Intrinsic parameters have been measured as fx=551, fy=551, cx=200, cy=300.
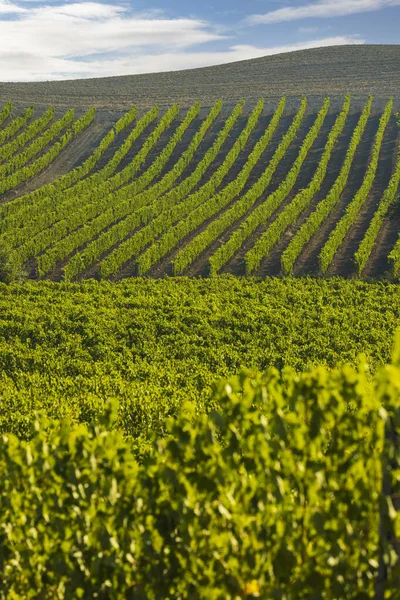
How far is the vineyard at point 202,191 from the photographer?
3947 centimetres

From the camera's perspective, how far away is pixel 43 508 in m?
7.25

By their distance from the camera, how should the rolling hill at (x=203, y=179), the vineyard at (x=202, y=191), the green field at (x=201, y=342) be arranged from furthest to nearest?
the rolling hill at (x=203, y=179), the vineyard at (x=202, y=191), the green field at (x=201, y=342)

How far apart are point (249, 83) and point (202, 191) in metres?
47.5

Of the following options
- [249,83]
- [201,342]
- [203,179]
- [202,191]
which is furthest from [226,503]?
[249,83]

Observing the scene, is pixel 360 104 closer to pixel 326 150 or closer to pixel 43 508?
pixel 326 150

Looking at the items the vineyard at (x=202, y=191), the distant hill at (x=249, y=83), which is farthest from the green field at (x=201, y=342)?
the distant hill at (x=249, y=83)

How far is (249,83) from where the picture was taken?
9062 centimetres

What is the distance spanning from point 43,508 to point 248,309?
903 inches

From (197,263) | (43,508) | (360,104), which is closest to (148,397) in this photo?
(43,508)

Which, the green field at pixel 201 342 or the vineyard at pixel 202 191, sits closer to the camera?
the green field at pixel 201 342

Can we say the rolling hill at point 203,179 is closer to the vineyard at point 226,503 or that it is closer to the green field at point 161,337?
the green field at point 161,337

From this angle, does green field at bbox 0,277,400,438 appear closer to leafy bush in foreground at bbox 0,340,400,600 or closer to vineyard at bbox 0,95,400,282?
vineyard at bbox 0,95,400,282

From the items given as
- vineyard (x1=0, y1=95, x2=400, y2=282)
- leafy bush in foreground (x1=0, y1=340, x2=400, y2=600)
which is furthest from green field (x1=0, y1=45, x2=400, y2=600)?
vineyard (x1=0, y1=95, x2=400, y2=282)

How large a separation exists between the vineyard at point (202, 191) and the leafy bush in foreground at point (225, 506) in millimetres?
29101
